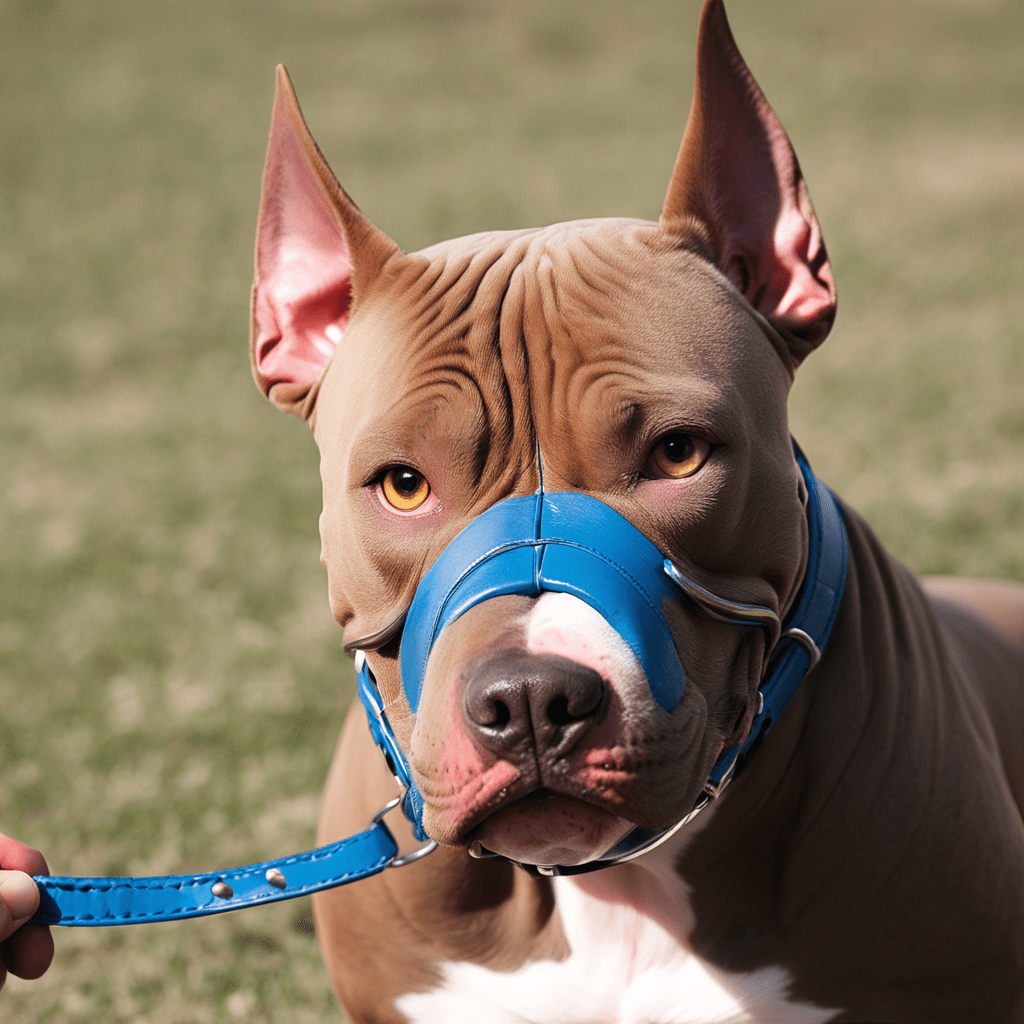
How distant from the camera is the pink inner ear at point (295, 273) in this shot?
2.13 meters

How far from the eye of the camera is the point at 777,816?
6.56 feet

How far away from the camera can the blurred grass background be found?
12.8 feet

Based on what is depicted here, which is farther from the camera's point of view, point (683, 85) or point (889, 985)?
point (683, 85)

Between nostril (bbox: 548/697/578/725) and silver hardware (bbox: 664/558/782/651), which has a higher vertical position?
silver hardware (bbox: 664/558/782/651)

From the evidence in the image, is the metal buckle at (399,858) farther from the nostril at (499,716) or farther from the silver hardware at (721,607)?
the silver hardware at (721,607)

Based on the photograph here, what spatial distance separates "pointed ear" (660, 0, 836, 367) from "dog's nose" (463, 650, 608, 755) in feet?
2.61

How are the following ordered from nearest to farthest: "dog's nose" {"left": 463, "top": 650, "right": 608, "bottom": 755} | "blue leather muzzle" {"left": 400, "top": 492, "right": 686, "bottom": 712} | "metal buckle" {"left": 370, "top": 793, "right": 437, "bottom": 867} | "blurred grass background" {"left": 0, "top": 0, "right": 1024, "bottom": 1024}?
"dog's nose" {"left": 463, "top": 650, "right": 608, "bottom": 755}
"blue leather muzzle" {"left": 400, "top": 492, "right": 686, "bottom": 712}
"metal buckle" {"left": 370, "top": 793, "right": 437, "bottom": 867}
"blurred grass background" {"left": 0, "top": 0, "right": 1024, "bottom": 1024}

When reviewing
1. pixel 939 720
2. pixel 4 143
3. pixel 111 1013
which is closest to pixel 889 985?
pixel 939 720

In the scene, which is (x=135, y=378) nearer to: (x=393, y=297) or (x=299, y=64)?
(x=393, y=297)

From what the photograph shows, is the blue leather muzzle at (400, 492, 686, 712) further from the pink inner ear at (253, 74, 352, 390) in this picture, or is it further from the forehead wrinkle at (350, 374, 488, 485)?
the pink inner ear at (253, 74, 352, 390)

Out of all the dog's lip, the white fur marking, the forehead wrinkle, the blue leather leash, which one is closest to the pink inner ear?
the forehead wrinkle

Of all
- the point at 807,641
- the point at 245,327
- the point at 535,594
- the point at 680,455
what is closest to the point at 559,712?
the point at 535,594

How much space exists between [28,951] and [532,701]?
904 mm

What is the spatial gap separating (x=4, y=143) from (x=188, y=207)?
3.37 m
